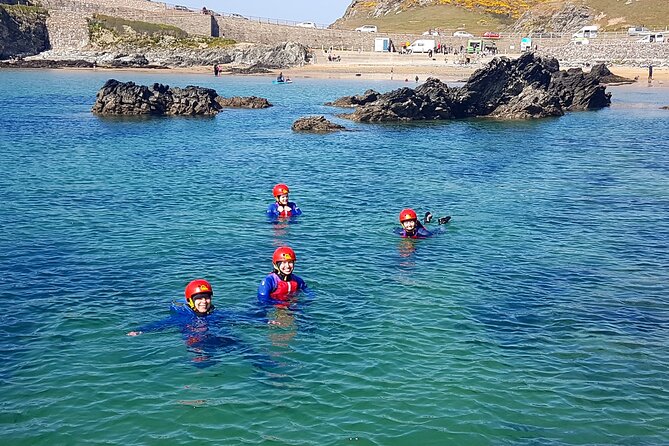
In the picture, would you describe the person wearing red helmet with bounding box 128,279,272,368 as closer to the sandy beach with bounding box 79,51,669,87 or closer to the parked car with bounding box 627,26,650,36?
the sandy beach with bounding box 79,51,669,87

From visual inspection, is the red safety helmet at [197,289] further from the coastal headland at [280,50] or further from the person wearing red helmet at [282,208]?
the coastal headland at [280,50]

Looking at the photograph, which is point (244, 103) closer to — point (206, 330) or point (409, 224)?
point (409, 224)

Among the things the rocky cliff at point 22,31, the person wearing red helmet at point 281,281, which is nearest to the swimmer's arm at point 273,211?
the person wearing red helmet at point 281,281

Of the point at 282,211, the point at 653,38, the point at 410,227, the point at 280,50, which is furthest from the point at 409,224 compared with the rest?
the point at 280,50

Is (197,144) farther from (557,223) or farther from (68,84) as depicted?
(68,84)

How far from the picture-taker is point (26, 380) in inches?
641

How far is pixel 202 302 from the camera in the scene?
18.4 metres

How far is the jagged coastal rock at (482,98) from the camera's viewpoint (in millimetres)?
68625

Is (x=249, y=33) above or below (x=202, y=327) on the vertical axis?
above

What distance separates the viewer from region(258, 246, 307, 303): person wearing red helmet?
795 inches

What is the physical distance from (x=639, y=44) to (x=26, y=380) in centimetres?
13396

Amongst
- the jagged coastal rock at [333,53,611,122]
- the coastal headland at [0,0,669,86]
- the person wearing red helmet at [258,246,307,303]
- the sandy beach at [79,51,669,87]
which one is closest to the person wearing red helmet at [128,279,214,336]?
the person wearing red helmet at [258,246,307,303]

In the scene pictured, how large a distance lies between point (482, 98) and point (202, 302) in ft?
199

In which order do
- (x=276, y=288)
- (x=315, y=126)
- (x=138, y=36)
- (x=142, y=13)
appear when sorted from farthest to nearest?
(x=142, y=13), (x=138, y=36), (x=315, y=126), (x=276, y=288)
